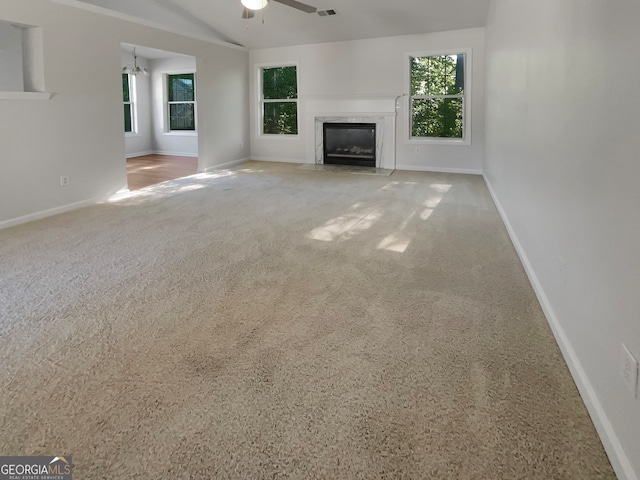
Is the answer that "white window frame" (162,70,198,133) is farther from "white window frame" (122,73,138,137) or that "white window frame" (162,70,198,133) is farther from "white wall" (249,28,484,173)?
"white wall" (249,28,484,173)

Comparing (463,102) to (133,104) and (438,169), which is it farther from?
(133,104)

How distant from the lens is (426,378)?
189 cm

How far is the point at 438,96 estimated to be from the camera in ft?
26.5

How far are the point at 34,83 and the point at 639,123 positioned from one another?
542cm

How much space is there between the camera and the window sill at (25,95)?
4398mm

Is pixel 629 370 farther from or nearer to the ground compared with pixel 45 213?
nearer to the ground

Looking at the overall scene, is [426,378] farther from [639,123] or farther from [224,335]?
[639,123]

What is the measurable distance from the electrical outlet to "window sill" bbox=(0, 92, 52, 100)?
206 inches

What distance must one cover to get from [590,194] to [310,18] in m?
6.88

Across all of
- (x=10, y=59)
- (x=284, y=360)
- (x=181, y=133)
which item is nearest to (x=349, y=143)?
(x=181, y=133)

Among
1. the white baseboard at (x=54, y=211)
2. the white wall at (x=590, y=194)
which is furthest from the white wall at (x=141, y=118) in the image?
the white wall at (x=590, y=194)

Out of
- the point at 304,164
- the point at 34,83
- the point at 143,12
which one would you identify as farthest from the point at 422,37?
the point at 34,83

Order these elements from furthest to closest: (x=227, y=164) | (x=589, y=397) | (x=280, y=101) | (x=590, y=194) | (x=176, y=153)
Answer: (x=176, y=153) → (x=280, y=101) → (x=227, y=164) → (x=590, y=194) → (x=589, y=397)

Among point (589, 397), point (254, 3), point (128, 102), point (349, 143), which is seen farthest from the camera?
point (128, 102)
